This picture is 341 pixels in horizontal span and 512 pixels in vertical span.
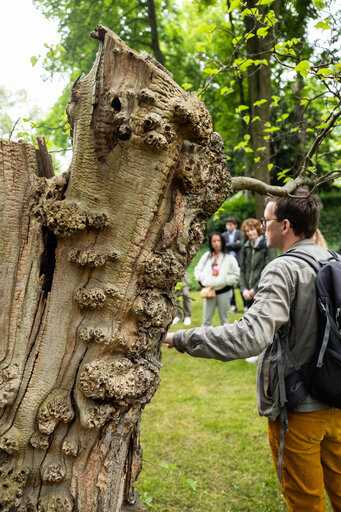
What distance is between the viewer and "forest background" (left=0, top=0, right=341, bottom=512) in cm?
311

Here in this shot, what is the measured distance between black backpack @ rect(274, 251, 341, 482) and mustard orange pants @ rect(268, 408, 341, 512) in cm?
8

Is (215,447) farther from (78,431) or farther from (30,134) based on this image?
(30,134)

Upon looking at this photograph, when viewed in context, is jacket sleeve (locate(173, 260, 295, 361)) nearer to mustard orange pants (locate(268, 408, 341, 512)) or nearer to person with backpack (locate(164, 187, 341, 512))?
person with backpack (locate(164, 187, 341, 512))

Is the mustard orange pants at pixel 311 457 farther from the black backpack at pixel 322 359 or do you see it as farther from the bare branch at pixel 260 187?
the bare branch at pixel 260 187

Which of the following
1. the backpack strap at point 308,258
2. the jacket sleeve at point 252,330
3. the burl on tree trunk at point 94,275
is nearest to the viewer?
the burl on tree trunk at point 94,275

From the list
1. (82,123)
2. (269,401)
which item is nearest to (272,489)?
(269,401)

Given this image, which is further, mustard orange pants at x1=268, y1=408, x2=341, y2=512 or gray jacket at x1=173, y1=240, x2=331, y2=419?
mustard orange pants at x1=268, y1=408, x2=341, y2=512

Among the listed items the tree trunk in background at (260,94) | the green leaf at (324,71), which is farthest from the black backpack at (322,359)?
the tree trunk in background at (260,94)

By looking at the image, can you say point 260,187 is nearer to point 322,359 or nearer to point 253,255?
point 322,359

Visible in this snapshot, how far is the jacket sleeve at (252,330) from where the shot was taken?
201cm

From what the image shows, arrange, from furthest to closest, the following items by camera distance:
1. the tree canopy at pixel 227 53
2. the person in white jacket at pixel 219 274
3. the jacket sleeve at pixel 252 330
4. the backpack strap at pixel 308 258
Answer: the person in white jacket at pixel 219 274 < the tree canopy at pixel 227 53 < the backpack strap at pixel 308 258 < the jacket sleeve at pixel 252 330

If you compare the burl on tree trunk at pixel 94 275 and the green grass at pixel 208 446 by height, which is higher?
the burl on tree trunk at pixel 94 275

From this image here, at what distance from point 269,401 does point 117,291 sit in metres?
1.37

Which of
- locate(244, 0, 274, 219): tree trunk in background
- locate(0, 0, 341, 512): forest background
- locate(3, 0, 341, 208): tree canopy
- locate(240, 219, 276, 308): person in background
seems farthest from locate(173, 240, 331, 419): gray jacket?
locate(244, 0, 274, 219): tree trunk in background
